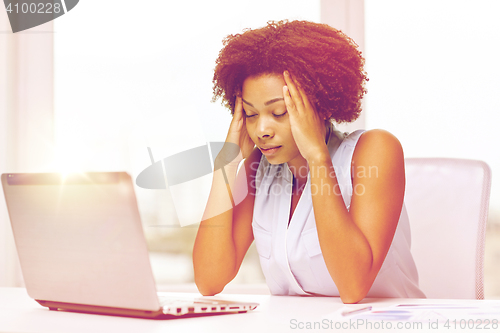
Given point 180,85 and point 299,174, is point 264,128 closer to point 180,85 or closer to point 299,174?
point 299,174

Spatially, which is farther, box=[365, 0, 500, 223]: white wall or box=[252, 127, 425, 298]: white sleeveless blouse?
box=[365, 0, 500, 223]: white wall

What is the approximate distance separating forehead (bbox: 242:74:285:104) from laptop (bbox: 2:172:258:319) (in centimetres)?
56

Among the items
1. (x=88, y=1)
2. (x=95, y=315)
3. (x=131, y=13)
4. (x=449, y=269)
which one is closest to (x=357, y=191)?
(x=449, y=269)

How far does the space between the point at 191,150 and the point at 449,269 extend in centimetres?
111

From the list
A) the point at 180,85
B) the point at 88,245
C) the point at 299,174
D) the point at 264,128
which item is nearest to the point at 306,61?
the point at 264,128

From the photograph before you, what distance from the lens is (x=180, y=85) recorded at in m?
2.18

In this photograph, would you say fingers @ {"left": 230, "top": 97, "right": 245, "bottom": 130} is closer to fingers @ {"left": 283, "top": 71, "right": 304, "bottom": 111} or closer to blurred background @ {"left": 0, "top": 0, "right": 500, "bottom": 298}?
fingers @ {"left": 283, "top": 71, "right": 304, "bottom": 111}

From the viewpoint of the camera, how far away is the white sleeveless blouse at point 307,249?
43.2 inches

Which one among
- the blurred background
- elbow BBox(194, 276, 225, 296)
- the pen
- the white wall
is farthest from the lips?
the white wall

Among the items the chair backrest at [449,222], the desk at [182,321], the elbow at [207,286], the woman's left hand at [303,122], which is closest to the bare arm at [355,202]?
the woman's left hand at [303,122]

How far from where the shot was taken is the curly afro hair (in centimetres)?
112

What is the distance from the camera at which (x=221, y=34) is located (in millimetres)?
2205

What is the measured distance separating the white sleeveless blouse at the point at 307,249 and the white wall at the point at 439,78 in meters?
0.98

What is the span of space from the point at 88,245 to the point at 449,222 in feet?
3.14
